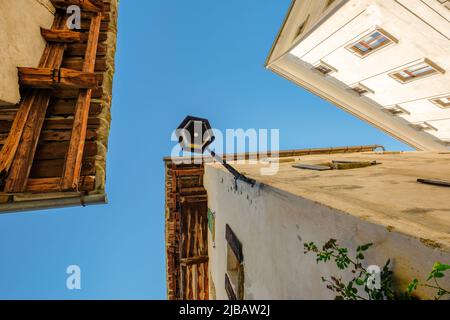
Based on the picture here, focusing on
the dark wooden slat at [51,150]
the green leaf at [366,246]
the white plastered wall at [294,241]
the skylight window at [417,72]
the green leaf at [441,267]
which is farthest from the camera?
the skylight window at [417,72]

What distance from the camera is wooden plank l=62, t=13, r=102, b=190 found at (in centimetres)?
308

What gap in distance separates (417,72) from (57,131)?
1346 cm

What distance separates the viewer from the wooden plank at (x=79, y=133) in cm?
308

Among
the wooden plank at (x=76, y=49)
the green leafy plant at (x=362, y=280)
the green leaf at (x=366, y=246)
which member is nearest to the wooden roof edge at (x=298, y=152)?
the wooden plank at (x=76, y=49)

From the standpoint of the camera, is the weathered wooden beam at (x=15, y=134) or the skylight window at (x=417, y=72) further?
the skylight window at (x=417, y=72)

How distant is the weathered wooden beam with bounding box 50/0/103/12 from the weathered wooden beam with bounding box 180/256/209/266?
303 inches

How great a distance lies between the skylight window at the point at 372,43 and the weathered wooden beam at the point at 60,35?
34.1 ft

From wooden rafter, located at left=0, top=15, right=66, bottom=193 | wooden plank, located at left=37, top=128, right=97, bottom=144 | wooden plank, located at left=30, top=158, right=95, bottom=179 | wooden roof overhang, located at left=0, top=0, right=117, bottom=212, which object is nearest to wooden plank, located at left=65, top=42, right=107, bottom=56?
wooden roof overhang, located at left=0, top=0, right=117, bottom=212

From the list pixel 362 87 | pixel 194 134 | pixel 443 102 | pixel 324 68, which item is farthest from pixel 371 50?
pixel 194 134

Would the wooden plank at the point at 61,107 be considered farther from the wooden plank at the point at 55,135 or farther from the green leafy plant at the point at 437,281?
the green leafy plant at the point at 437,281

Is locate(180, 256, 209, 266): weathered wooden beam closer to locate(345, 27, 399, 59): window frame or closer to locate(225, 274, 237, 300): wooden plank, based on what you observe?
locate(225, 274, 237, 300): wooden plank
